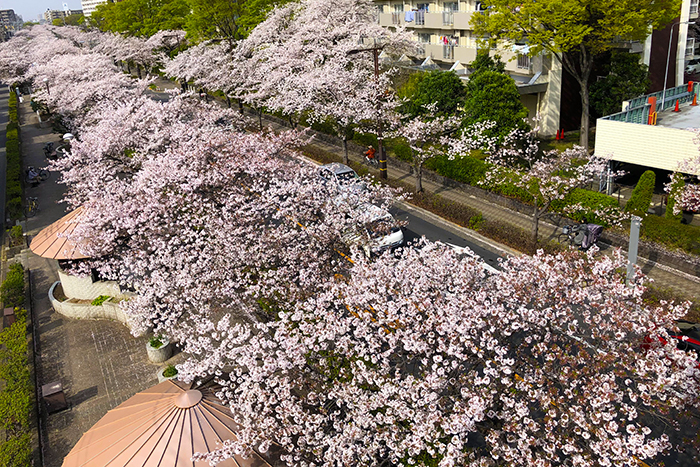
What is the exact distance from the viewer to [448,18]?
42938mm

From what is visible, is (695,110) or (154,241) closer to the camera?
(154,241)

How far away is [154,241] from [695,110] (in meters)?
29.7

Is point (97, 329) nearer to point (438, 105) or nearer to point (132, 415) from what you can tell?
point (132, 415)

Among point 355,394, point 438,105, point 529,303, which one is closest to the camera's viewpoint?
Answer: point 355,394

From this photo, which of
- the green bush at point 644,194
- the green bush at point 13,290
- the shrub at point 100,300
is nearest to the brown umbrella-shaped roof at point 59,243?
the shrub at point 100,300

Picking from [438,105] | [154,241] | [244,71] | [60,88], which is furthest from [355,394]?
→ [60,88]

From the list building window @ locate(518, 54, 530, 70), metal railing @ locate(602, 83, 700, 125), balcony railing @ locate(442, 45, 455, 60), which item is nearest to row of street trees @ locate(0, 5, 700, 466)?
metal railing @ locate(602, 83, 700, 125)

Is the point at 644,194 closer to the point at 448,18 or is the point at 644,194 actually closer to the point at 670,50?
the point at 670,50

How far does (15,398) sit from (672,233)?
2346 cm

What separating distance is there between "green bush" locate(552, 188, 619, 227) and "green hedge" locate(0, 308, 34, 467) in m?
21.3

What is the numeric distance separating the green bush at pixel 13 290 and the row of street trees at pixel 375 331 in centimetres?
525

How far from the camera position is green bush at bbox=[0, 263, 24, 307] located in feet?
68.1

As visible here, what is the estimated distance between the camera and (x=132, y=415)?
1127 centimetres

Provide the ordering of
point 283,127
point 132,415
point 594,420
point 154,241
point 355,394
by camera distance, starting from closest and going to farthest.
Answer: point 594,420 < point 355,394 < point 132,415 < point 154,241 < point 283,127
